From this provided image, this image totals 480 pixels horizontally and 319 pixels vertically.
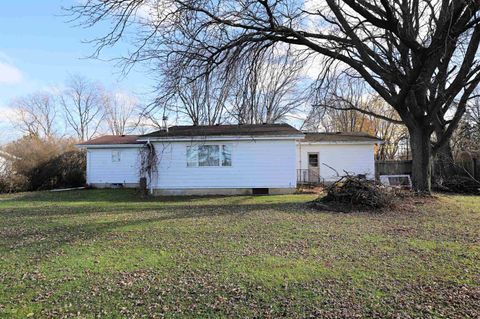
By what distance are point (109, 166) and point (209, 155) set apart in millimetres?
8427

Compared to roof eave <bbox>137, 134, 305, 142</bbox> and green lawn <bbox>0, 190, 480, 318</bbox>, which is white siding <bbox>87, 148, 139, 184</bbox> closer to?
roof eave <bbox>137, 134, 305, 142</bbox>

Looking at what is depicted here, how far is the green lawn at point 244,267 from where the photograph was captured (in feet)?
13.4

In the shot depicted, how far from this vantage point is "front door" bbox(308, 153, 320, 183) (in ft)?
74.3

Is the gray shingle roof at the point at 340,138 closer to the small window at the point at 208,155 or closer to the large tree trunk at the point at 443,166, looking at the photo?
the large tree trunk at the point at 443,166

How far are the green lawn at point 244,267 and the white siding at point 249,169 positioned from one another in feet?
25.1

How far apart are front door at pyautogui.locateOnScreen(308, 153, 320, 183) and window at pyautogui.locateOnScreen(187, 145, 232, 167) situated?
6.79 meters

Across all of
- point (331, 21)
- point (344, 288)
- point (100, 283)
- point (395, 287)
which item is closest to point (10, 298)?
point (100, 283)

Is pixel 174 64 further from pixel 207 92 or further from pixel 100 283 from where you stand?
pixel 100 283

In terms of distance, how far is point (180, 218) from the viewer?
34.1ft

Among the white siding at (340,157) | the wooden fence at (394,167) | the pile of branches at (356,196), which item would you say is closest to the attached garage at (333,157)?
the white siding at (340,157)

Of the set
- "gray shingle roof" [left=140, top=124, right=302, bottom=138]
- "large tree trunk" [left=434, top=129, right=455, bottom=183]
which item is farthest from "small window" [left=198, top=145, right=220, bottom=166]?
"large tree trunk" [left=434, top=129, right=455, bottom=183]

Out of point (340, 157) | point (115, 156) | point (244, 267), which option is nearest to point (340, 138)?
point (340, 157)

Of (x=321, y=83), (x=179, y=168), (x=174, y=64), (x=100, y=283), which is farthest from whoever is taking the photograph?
(x=179, y=168)

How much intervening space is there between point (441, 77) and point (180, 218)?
11.2m
